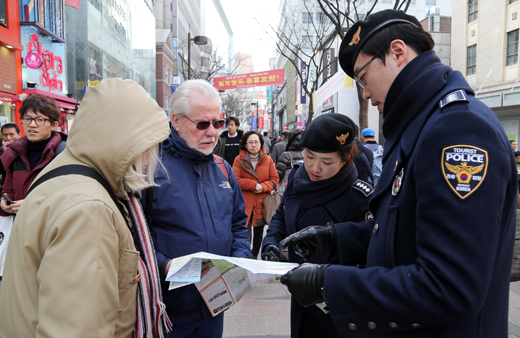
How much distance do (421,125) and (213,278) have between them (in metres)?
1.29

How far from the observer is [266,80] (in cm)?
1753

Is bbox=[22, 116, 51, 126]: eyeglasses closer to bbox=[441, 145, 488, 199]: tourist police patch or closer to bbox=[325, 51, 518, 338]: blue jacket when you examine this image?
bbox=[325, 51, 518, 338]: blue jacket

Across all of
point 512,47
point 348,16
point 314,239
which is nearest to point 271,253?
point 314,239

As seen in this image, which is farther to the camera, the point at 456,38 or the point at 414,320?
the point at 456,38

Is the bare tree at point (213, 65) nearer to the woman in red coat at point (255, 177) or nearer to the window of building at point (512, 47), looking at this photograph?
the woman in red coat at point (255, 177)

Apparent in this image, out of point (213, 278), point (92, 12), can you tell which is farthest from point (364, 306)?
point (92, 12)

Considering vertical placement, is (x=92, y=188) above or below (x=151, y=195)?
above

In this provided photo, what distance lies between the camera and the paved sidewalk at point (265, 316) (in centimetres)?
341

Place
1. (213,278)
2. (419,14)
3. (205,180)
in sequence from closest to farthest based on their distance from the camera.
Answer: (213,278) → (205,180) → (419,14)

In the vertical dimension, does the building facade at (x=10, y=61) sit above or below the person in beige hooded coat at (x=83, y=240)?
above

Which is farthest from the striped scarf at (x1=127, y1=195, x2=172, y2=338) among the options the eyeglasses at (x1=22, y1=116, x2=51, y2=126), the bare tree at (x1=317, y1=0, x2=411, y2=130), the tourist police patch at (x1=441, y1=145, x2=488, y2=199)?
the bare tree at (x1=317, y1=0, x2=411, y2=130)

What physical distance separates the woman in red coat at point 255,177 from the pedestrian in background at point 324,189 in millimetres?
3097

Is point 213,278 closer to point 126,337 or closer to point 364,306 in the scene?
point 126,337

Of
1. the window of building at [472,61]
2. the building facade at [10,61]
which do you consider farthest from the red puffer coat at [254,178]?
the window of building at [472,61]
